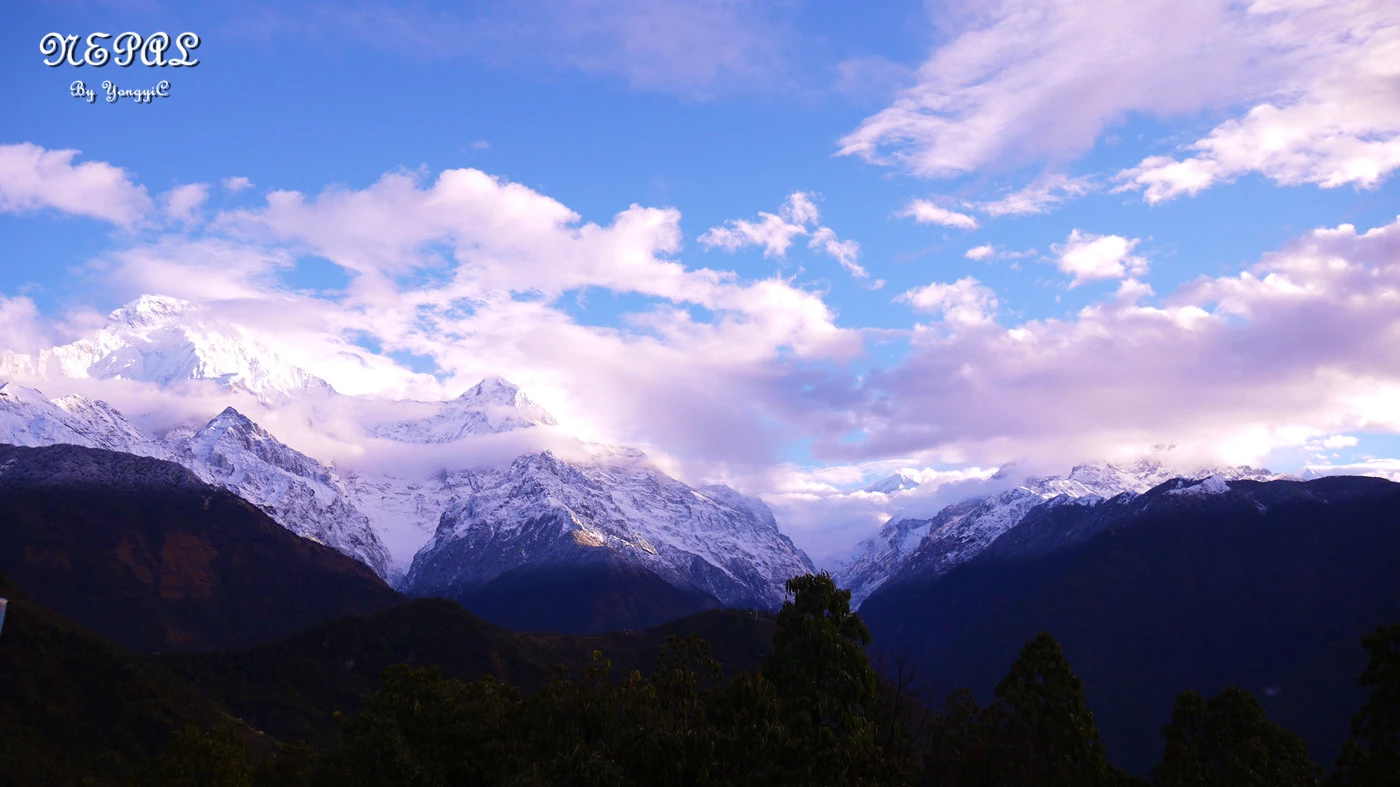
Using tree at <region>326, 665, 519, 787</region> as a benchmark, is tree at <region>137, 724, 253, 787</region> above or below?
below

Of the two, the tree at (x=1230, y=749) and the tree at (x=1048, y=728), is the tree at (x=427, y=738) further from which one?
the tree at (x=1230, y=749)

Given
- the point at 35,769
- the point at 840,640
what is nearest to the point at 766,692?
the point at 840,640

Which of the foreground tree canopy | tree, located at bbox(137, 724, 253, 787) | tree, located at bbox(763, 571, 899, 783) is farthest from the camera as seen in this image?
tree, located at bbox(137, 724, 253, 787)

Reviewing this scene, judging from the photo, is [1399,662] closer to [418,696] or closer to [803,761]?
[803,761]

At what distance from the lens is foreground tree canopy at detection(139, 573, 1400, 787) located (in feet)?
163

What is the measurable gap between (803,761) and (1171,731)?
160 feet

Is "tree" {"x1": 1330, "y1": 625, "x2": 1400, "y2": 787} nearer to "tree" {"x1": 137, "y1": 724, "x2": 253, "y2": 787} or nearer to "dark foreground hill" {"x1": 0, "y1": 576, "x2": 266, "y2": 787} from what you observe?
"tree" {"x1": 137, "y1": 724, "x2": 253, "y2": 787}

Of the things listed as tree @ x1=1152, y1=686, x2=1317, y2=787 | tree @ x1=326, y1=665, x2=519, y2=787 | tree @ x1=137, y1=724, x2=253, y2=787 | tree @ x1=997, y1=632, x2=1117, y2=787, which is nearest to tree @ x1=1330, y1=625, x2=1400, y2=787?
tree @ x1=1152, y1=686, x2=1317, y2=787

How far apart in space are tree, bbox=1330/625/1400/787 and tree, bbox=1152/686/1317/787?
4215mm

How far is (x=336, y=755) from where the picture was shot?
2921 inches

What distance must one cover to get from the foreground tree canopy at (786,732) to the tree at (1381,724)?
0.13m

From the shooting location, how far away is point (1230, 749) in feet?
255

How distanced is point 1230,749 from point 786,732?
47227mm

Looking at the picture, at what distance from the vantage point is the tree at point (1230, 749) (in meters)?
72.2
